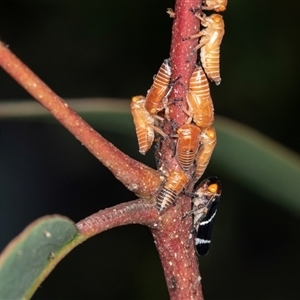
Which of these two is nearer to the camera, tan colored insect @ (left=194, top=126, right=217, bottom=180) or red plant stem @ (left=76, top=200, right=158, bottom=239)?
red plant stem @ (left=76, top=200, right=158, bottom=239)

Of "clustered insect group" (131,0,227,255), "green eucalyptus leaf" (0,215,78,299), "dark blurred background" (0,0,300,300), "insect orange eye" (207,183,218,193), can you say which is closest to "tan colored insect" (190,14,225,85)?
"clustered insect group" (131,0,227,255)

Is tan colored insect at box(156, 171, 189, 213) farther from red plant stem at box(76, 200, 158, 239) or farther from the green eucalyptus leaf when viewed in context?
the green eucalyptus leaf

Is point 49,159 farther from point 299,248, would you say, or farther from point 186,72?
point 186,72

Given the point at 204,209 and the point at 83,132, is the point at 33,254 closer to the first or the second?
the point at 83,132

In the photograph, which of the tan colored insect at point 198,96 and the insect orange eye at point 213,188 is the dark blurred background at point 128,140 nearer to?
the insect orange eye at point 213,188

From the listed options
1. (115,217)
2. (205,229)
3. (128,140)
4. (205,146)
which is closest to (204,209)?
(205,229)
